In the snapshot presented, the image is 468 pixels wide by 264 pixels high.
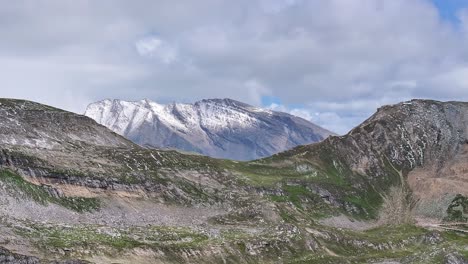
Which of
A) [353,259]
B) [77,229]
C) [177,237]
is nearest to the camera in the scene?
Result: [77,229]

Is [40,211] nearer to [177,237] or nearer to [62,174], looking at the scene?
[62,174]

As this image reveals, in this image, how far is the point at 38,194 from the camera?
160 meters

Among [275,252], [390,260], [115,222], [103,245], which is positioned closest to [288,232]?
[275,252]

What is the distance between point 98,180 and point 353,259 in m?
79.7

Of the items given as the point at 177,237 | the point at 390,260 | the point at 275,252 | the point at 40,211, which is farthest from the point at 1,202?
the point at 390,260

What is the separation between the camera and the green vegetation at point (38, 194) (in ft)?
511

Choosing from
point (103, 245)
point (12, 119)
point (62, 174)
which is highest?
point (12, 119)

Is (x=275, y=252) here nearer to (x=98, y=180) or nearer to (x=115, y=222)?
(x=115, y=222)

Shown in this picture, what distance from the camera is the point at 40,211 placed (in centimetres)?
15238

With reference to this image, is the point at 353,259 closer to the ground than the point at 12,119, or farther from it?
closer to the ground

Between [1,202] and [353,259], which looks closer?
[1,202]

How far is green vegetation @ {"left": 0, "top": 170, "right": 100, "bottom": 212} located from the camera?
156 metres

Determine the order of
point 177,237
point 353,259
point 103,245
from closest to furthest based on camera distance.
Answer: point 103,245, point 177,237, point 353,259

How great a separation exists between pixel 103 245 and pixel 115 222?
29.9 m
